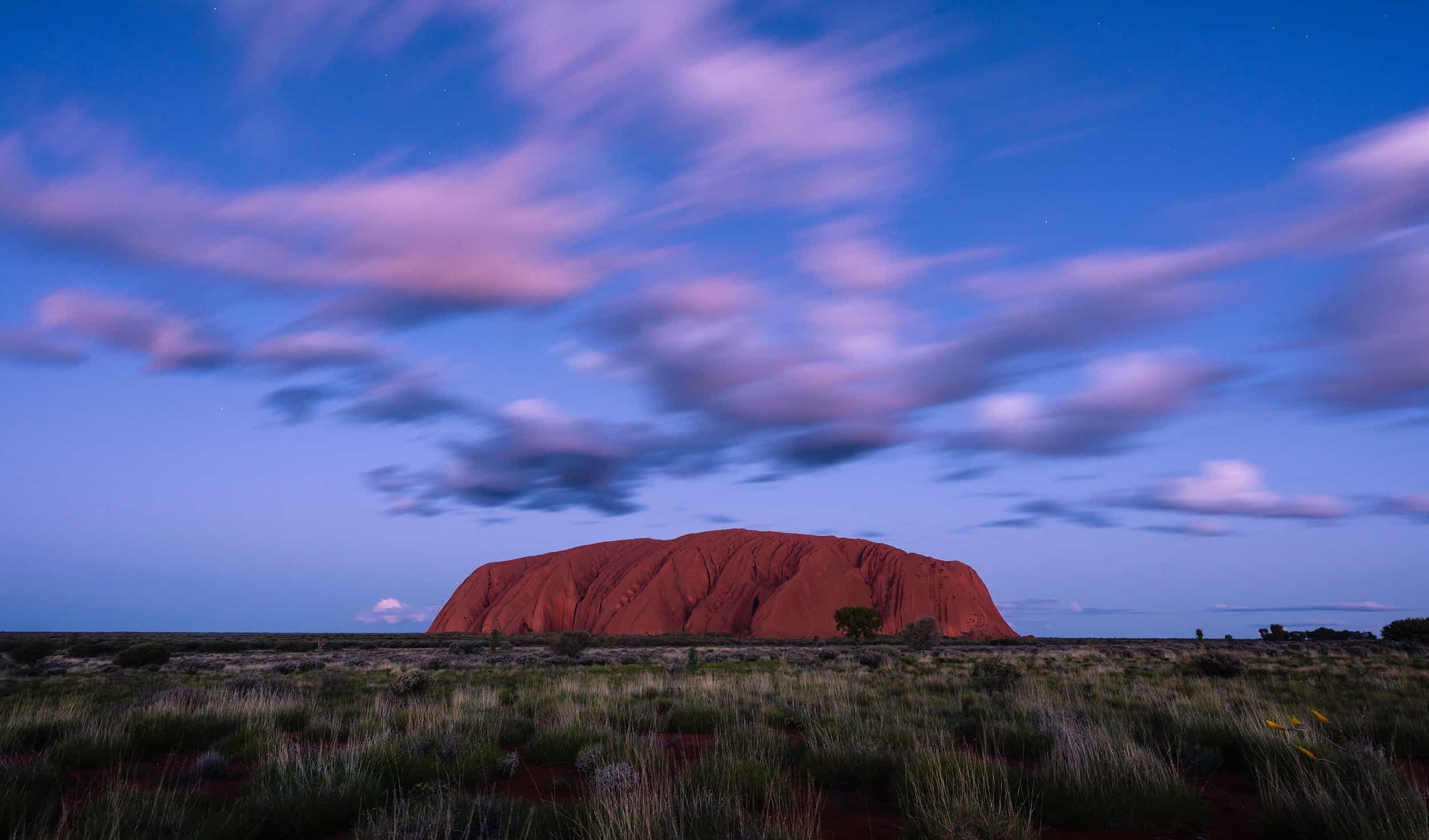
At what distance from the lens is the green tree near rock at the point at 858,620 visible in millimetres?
63438

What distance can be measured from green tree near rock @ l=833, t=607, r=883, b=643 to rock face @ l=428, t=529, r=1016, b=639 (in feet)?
65.2

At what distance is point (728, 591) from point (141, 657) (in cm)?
7414

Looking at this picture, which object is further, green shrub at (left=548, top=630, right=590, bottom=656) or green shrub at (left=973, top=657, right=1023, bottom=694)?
green shrub at (left=548, top=630, right=590, bottom=656)

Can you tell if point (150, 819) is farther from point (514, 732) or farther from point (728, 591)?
point (728, 591)

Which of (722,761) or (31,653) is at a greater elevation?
(722,761)

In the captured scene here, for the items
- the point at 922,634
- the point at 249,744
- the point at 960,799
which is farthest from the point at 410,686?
the point at 922,634

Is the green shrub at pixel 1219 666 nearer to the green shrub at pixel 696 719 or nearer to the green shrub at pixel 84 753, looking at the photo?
the green shrub at pixel 696 719

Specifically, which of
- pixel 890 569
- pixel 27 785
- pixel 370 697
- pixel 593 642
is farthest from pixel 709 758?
pixel 890 569

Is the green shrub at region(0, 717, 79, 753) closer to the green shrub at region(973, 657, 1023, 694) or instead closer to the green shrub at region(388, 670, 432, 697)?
the green shrub at region(388, 670, 432, 697)

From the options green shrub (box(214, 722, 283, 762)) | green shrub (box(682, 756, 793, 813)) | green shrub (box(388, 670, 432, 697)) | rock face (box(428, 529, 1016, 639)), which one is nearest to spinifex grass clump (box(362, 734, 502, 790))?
green shrub (box(214, 722, 283, 762))

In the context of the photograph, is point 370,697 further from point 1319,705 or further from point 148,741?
point 1319,705

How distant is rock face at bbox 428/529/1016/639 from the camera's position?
291 feet

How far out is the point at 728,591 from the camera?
314 ft

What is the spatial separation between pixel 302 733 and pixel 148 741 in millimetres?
1822
